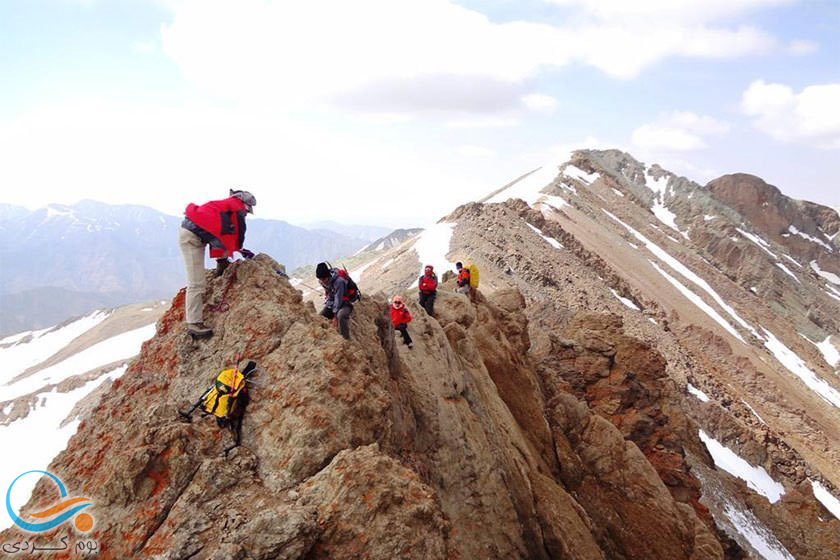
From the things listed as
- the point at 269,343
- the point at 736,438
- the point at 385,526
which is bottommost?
the point at 736,438

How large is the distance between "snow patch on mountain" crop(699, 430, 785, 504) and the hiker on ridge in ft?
91.5

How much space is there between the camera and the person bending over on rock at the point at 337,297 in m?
9.72

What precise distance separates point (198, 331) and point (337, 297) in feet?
8.16

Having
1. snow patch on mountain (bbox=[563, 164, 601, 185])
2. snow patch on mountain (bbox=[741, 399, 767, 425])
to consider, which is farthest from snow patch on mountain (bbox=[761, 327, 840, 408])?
snow patch on mountain (bbox=[563, 164, 601, 185])

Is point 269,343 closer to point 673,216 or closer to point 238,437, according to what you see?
point 238,437

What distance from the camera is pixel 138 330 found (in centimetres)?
11388

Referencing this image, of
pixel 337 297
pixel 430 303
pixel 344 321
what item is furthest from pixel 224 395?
pixel 430 303

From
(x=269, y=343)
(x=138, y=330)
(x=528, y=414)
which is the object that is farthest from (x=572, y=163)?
(x=269, y=343)

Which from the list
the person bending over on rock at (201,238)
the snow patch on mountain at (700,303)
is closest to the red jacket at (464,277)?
the person bending over on rock at (201,238)

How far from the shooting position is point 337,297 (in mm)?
9742

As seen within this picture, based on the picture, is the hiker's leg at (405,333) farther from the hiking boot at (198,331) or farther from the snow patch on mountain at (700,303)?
the snow patch on mountain at (700,303)

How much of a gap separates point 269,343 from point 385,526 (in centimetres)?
328

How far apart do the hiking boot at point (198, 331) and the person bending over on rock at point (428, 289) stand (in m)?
8.64

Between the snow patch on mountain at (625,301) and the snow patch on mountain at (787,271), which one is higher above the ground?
the snow patch on mountain at (787,271)
